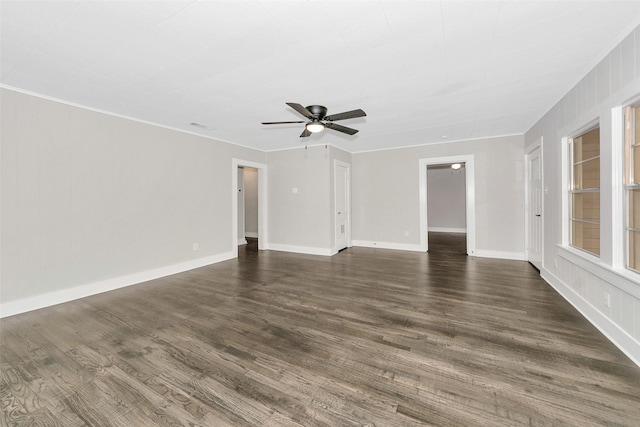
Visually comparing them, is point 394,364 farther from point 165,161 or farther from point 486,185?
point 486,185

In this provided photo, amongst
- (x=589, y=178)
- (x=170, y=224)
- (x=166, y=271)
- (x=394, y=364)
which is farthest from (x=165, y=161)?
(x=589, y=178)

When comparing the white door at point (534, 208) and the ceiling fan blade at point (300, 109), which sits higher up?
the ceiling fan blade at point (300, 109)

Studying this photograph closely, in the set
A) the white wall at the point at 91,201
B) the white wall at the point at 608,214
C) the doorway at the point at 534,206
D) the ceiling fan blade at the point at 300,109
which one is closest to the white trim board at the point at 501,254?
the doorway at the point at 534,206

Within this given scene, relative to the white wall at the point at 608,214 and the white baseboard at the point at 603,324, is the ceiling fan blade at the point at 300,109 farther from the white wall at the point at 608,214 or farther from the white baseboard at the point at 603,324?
the white baseboard at the point at 603,324

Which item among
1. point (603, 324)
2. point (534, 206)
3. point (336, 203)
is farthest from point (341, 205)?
point (603, 324)

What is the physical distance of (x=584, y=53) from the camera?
2.38m

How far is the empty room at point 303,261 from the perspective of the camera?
173 centimetres

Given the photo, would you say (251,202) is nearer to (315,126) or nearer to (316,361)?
(315,126)

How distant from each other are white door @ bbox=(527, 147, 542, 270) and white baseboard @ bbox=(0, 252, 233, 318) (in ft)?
20.0

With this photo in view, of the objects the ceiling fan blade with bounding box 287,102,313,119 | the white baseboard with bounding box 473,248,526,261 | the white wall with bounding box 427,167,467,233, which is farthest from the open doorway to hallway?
the ceiling fan blade with bounding box 287,102,313,119

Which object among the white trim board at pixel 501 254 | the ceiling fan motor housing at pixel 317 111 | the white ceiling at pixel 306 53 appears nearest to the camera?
the white ceiling at pixel 306 53

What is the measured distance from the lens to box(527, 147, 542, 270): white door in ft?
14.5

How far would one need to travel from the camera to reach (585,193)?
118 inches

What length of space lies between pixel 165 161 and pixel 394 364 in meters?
4.58
